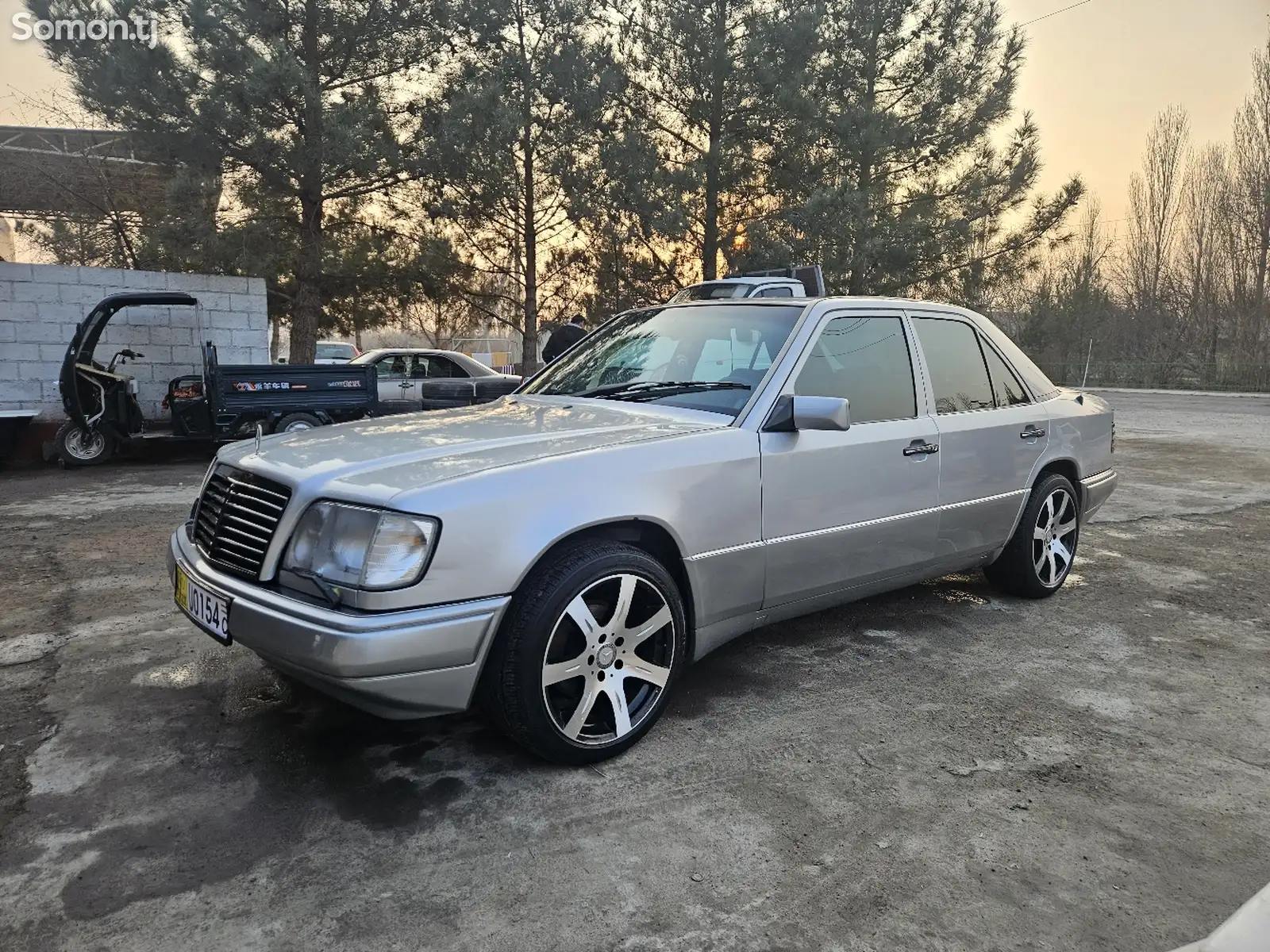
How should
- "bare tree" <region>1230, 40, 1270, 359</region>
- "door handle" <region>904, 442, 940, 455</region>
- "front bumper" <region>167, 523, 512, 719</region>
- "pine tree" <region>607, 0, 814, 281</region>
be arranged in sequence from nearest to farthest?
"front bumper" <region>167, 523, 512, 719</region>, "door handle" <region>904, 442, 940, 455</region>, "pine tree" <region>607, 0, 814, 281</region>, "bare tree" <region>1230, 40, 1270, 359</region>

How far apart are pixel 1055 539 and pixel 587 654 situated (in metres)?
3.14

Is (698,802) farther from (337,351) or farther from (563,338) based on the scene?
(337,351)

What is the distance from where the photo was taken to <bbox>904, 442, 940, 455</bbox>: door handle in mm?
3723

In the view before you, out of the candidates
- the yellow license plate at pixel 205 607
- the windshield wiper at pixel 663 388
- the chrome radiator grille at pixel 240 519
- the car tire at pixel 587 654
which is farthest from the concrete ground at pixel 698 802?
the windshield wiper at pixel 663 388

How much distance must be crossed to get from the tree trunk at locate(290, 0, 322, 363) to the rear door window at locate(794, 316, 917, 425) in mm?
10148

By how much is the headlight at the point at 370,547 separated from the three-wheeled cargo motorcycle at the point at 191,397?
7.88 meters

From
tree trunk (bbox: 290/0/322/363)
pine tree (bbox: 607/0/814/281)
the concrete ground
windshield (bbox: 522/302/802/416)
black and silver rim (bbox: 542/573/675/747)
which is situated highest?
pine tree (bbox: 607/0/814/281)

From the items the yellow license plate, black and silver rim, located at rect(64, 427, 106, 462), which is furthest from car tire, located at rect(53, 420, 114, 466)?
the yellow license plate

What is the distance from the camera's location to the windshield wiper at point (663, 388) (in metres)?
3.49

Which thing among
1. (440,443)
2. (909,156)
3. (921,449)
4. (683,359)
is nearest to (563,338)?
(683,359)

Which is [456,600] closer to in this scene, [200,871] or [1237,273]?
[200,871]

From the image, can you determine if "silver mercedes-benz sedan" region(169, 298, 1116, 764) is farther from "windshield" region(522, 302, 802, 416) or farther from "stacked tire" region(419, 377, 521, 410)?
"stacked tire" region(419, 377, 521, 410)

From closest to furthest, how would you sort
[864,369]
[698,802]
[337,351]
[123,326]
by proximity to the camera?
[698,802]
[864,369]
[123,326]
[337,351]

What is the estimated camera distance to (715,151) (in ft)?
49.2
